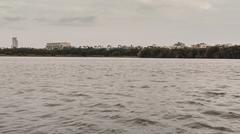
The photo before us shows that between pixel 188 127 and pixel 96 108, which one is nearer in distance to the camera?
pixel 188 127

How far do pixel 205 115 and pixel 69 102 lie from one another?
829 centimetres

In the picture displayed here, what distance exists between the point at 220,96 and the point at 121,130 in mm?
14429

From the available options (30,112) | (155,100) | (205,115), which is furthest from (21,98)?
(205,115)

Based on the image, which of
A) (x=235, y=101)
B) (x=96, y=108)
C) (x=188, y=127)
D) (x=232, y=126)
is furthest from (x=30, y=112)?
(x=235, y=101)

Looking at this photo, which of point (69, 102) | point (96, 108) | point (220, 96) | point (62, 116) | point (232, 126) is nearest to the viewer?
point (232, 126)

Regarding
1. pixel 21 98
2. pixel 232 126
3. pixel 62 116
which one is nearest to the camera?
pixel 232 126

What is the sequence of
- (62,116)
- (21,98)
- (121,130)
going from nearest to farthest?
(121,130), (62,116), (21,98)

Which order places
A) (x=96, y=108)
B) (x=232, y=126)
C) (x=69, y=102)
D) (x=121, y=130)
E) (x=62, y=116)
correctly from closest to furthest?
1. (x=121, y=130)
2. (x=232, y=126)
3. (x=62, y=116)
4. (x=96, y=108)
5. (x=69, y=102)

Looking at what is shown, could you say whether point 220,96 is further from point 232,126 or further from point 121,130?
point 121,130

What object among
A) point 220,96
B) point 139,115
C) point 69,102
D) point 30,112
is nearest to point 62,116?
point 30,112

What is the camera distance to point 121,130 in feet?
52.1

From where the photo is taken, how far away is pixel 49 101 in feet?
81.9

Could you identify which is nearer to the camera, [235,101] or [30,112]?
[30,112]

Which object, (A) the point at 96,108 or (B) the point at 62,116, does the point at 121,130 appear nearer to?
(B) the point at 62,116
